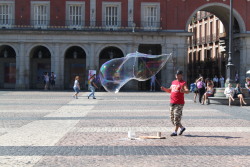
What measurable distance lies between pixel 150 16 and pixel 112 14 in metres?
3.91

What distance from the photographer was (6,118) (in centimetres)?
1777

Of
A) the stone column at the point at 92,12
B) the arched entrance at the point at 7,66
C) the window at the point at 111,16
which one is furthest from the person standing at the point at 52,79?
the window at the point at 111,16

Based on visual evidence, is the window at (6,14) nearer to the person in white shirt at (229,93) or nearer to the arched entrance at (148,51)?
the arched entrance at (148,51)

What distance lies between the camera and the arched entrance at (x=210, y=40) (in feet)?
165

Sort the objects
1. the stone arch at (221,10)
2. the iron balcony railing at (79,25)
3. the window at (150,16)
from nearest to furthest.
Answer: the iron balcony railing at (79,25)
the window at (150,16)
the stone arch at (221,10)

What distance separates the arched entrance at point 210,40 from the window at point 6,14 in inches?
724

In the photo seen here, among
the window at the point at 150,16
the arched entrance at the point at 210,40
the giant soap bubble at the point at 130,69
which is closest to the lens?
the giant soap bubble at the point at 130,69

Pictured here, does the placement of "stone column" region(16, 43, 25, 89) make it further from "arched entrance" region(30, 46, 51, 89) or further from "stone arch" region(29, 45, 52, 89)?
"arched entrance" region(30, 46, 51, 89)

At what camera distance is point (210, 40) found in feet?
200

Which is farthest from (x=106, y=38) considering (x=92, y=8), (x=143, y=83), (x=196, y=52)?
(x=196, y=52)

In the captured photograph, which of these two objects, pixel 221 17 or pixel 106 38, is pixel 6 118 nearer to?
pixel 106 38

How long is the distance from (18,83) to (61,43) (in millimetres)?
5808

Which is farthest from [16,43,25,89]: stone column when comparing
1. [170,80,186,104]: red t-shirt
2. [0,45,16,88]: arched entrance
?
[170,80,186,104]: red t-shirt

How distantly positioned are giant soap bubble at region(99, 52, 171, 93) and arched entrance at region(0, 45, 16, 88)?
3308 cm
